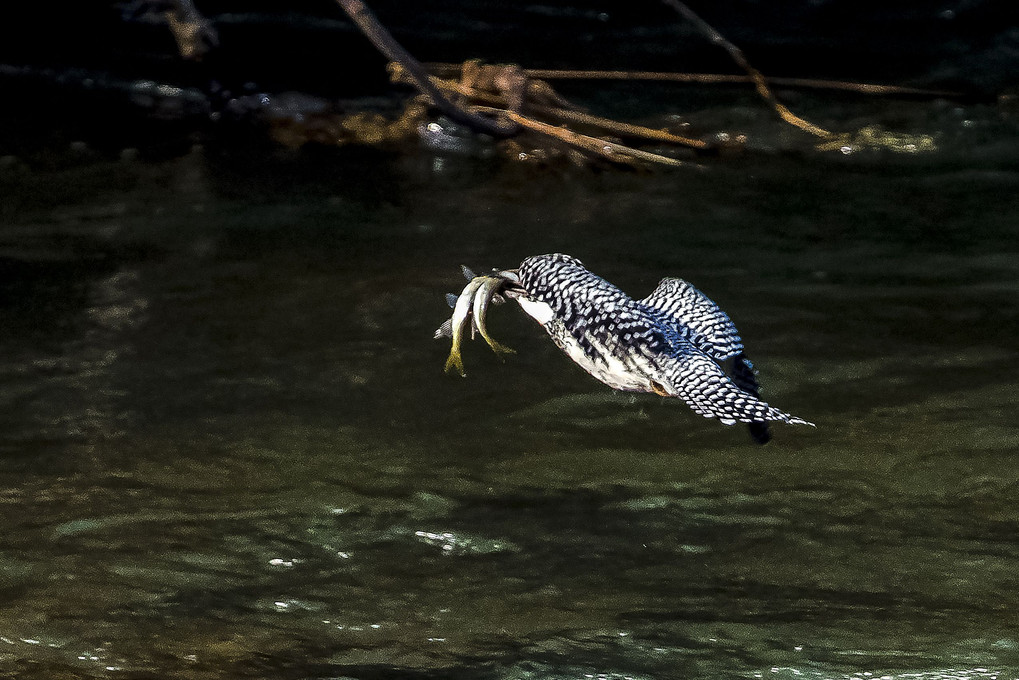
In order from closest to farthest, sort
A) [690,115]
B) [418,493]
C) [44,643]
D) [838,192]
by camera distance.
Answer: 1. [44,643]
2. [418,493]
3. [838,192]
4. [690,115]

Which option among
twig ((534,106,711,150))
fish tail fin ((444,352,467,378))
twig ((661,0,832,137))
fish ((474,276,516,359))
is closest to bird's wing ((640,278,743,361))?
fish ((474,276,516,359))

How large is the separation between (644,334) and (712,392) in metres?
0.30

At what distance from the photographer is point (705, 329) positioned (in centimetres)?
349

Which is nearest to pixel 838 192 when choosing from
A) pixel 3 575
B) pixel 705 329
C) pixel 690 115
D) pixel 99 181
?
pixel 690 115

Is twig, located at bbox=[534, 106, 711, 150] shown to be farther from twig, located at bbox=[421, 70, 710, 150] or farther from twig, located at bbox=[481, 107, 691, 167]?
twig, located at bbox=[481, 107, 691, 167]

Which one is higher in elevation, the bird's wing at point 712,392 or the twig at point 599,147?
the twig at point 599,147

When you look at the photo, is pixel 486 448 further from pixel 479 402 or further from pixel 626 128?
pixel 626 128

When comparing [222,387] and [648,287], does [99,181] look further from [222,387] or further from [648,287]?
[648,287]

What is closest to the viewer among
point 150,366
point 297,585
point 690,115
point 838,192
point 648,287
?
point 297,585

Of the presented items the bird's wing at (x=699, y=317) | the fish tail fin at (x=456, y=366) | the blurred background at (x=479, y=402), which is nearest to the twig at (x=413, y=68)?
the blurred background at (x=479, y=402)

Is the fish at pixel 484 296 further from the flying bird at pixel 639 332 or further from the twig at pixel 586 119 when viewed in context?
the twig at pixel 586 119

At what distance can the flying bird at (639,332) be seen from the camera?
3234mm

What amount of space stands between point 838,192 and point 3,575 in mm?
3639

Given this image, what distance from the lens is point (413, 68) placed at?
5.09m
